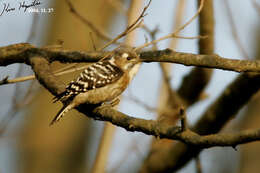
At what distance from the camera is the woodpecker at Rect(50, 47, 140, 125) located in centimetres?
457

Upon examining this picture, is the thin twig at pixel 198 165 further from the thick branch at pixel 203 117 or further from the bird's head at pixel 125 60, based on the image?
the bird's head at pixel 125 60

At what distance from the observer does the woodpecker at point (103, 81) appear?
180 inches

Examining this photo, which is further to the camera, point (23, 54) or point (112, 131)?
point (112, 131)

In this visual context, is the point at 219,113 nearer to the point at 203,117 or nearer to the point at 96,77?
the point at 203,117

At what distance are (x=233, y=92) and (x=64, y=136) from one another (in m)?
4.83

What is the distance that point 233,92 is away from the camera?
5.03 m

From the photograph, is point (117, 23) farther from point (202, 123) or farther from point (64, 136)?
point (202, 123)

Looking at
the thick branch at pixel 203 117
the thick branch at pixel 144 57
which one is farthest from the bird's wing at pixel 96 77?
the thick branch at pixel 144 57

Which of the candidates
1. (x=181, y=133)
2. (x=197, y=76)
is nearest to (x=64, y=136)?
(x=197, y=76)

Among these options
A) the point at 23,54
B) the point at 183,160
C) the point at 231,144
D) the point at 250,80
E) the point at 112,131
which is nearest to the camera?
the point at 231,144

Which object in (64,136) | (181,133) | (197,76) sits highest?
(181,133)

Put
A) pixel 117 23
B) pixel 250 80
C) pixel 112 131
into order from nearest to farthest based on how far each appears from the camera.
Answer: pixel 250 80
pixel 112 131
pixel 117 23

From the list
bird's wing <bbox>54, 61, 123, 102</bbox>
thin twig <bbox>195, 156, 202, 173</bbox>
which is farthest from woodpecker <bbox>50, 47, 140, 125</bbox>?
thin twig <bbox>195, 156, 202, 173</bbox>

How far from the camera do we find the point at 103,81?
5094 millimetres
